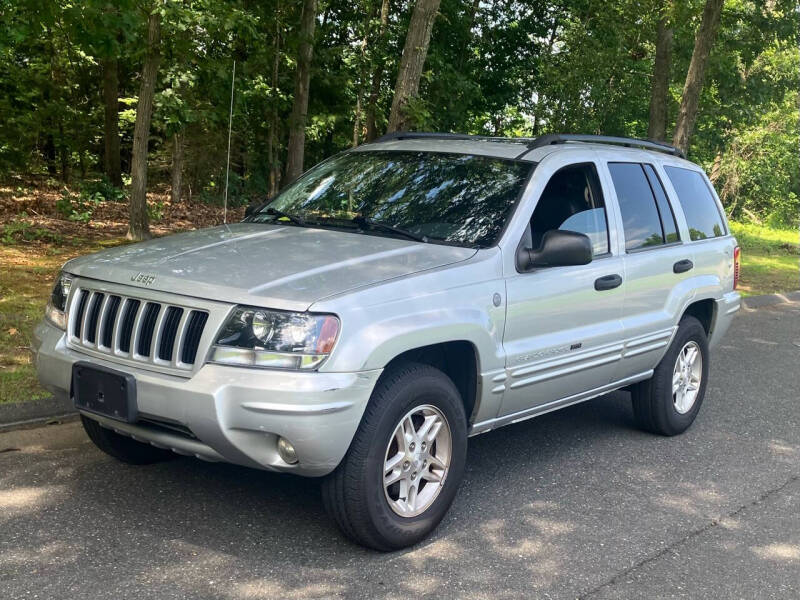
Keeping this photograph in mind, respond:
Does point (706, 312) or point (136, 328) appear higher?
point (136, 328)

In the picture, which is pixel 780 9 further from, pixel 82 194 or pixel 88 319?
pixel 88 319

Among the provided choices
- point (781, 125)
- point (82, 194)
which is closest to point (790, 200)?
point (781, 125)

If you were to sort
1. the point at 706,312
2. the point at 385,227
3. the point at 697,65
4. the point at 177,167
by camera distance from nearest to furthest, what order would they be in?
1. the point at 385,227
2. the point at 706,312
3. the point at 697,65
4. the point at 177,167

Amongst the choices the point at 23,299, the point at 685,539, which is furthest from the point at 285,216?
the point at 23,299

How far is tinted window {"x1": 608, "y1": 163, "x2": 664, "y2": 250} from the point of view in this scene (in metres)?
5.84

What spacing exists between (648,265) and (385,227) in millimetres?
1861

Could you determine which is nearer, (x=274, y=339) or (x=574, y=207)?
(x=274, y=339)

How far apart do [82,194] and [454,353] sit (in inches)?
618

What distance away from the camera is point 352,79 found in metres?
22.3

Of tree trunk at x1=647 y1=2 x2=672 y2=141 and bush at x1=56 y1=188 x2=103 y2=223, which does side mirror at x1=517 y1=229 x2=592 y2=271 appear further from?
tree trunk at x1=647 y1=2 x2=672 y2=141

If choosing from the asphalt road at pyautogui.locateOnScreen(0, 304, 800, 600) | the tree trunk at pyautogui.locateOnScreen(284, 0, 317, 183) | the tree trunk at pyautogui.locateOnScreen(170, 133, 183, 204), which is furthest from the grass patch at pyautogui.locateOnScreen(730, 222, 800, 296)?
the tree trunk at pyautogui.locateOnScreen(170, 133, 183, 204)

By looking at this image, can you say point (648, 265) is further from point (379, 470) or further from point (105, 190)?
point (105, 190)

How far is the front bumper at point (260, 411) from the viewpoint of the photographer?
149 inches

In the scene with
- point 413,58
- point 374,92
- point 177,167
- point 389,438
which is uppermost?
point 374,92
